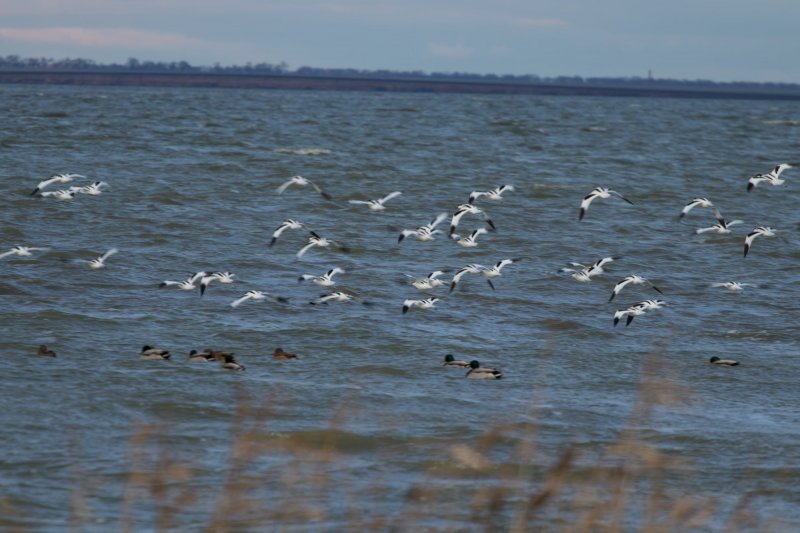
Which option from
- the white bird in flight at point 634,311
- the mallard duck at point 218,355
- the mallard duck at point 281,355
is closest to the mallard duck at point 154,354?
the mallard duck at point 218,355

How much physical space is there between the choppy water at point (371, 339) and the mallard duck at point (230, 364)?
0.67ft

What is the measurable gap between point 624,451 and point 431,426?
6638 millimetres

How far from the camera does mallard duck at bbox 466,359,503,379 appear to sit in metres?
15.6

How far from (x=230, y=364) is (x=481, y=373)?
2.72 m

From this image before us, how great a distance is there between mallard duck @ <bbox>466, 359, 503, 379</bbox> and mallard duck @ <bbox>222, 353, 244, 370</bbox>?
8.18 feet

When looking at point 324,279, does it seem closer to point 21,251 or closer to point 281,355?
point 21,251

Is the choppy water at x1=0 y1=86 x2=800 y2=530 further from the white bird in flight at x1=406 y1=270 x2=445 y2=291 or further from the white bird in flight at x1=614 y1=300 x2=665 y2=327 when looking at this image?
the white bird in flight at x1=406 y1=270 x2=445 y2=291

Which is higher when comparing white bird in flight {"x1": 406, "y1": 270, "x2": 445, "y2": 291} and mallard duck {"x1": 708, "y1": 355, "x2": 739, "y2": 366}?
mallard duck {"x1": 708, "y1": 355, "x2": 739, "y2": 366}

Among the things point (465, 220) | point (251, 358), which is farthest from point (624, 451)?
point (465, 220)

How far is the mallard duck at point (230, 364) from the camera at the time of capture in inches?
606

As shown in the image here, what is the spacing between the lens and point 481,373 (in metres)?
15.7

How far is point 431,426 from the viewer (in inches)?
A: 512

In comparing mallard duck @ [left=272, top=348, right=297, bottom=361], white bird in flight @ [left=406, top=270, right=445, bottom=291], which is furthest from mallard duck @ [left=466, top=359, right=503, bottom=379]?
white bird in flight @ [left=406, top=270, right=445, bottom=291]

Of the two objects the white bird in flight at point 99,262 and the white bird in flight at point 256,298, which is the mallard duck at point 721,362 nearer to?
the white bird in flight at point 256,298
